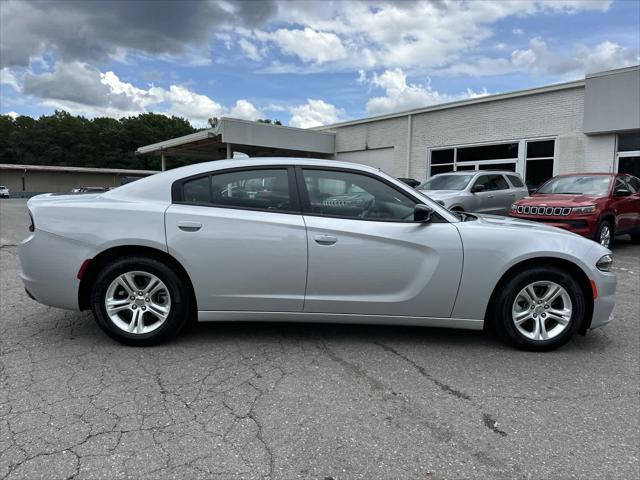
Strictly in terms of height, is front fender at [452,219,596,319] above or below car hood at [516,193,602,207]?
below

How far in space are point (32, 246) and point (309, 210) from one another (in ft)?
7.49

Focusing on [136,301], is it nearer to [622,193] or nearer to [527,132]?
[622,193]

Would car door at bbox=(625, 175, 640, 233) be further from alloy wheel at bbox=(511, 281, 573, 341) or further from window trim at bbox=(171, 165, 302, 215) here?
window trim at bbox=(171, 165, 302, 215)

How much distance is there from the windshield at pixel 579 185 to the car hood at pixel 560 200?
1.55 feet

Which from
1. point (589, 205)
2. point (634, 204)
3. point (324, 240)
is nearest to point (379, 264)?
point (324, 240)

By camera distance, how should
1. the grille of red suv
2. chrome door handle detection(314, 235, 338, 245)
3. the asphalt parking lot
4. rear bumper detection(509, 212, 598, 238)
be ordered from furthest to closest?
the grille of red suv → rear bumper detection(509, 212, 598, 238) → chrome door handle detection(314, 235, 338, 245) → the asphalt parking lot

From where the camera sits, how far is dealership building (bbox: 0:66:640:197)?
1393 centimetres

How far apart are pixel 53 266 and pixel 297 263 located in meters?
1.97

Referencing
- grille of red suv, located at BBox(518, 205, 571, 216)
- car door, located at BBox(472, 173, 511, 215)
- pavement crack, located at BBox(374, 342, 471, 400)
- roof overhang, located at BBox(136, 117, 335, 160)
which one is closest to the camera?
pavement crack, located at BBox(374, 342, 471, 400)

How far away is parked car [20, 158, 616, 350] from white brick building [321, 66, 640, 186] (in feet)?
41.4

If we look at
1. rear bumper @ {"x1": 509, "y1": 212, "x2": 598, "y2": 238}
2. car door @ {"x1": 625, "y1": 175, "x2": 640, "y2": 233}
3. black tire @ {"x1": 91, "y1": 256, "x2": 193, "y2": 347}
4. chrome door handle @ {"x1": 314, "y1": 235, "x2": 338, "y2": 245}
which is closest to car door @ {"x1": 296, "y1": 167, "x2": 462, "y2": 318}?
chrome door handle @ {"x1": 314, "y1": 235, "x2": 338, "y2": 245}

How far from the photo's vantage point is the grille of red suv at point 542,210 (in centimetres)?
862

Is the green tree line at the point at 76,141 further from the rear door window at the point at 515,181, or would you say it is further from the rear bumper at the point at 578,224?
the rear bumper at the point at 578,224

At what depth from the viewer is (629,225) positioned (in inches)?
388
